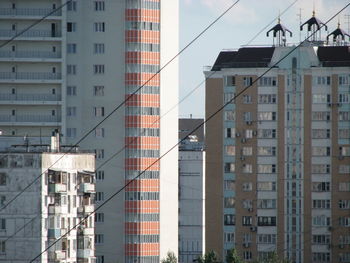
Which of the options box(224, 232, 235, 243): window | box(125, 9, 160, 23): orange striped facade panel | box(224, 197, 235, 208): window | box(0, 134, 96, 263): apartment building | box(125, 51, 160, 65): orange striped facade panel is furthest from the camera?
box(224, 197, 235, 208): window

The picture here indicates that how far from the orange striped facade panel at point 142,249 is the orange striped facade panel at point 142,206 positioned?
1.81 metres

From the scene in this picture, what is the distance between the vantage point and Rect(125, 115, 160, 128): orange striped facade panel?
98312mm

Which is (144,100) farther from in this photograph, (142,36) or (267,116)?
(267,116)

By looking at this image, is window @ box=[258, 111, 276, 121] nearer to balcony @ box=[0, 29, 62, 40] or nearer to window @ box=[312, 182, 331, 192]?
window @ box=[312, 182, 331, 192]

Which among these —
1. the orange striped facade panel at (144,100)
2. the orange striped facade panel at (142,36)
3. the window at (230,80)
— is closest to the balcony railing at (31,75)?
the orange striped facade panel at (144,100)

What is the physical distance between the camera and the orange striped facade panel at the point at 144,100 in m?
98.3

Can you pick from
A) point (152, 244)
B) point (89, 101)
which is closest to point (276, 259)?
point (152, 244)

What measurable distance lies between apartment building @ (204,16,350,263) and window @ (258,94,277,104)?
61 millimetres

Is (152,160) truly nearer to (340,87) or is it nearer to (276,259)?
(276,259)

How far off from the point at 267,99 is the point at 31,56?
20298 millimetres

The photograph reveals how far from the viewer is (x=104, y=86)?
9788cm

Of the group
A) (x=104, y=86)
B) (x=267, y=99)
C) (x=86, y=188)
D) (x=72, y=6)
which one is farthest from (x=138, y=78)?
(x=267, y=99)

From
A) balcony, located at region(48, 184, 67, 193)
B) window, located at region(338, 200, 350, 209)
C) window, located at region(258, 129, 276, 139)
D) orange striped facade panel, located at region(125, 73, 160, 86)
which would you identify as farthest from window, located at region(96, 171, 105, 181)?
window, located at region(338, 200, 350, 209)

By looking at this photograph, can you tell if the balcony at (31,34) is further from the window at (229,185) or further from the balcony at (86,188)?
the window at (229,185)
